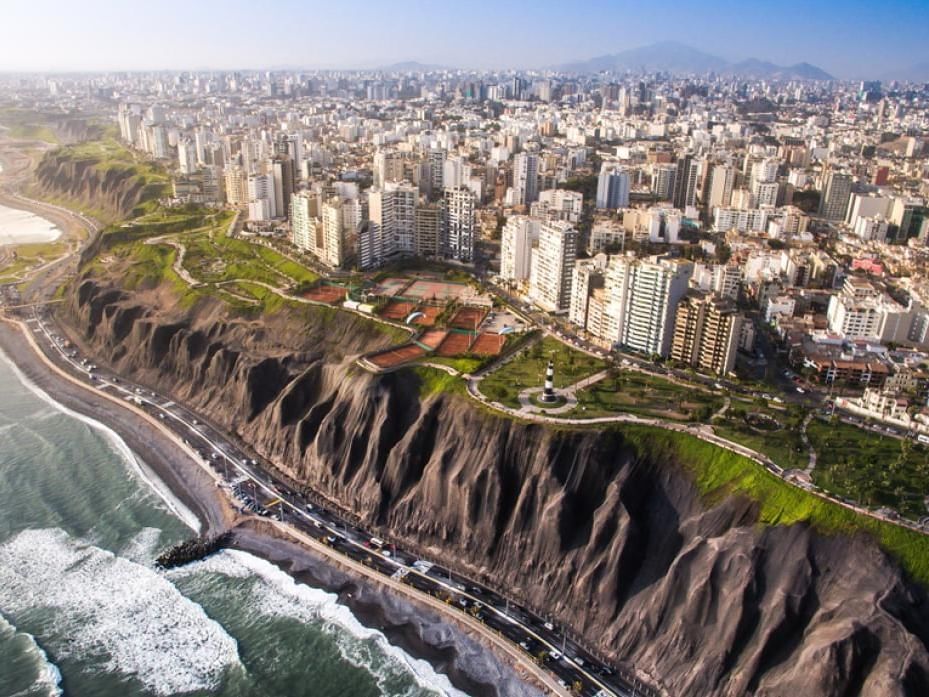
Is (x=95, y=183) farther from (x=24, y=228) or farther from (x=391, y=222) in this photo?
(x=391, y=222)

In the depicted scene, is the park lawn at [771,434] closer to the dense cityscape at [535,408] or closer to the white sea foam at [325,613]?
the dense cityscape at [535,408]

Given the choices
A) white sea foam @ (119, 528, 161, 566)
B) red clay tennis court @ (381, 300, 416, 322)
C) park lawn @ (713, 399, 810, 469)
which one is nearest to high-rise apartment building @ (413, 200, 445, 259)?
red clay tennis court @ (381, 300, 416, 322)

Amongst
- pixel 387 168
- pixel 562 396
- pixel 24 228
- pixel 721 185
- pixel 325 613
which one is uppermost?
pixel 387 168

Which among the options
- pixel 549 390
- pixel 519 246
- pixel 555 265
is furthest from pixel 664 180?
pixel 549 390

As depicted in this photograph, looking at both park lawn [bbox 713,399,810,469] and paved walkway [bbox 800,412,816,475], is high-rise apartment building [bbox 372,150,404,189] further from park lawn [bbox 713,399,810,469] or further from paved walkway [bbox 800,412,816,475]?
paved walkway [bbox 800,412,816,475]

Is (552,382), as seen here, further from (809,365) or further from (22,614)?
(22,614)

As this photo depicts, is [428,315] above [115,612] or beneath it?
above

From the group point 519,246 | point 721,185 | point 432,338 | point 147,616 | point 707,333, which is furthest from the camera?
point 721,185

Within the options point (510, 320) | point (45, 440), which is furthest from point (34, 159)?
point (510, 320)
